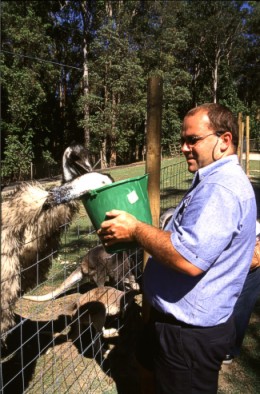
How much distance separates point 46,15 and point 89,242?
20640 mm

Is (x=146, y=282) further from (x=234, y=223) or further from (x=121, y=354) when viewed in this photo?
(x=121, y=354)

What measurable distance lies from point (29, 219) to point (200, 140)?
1.29m

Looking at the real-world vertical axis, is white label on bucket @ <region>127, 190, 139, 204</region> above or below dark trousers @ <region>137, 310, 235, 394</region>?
above

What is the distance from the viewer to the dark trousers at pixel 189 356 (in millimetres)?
1858

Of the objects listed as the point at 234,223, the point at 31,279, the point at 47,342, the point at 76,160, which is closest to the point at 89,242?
the point at 47,342

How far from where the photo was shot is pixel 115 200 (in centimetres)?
198

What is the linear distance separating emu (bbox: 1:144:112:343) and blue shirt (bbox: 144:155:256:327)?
76 cm

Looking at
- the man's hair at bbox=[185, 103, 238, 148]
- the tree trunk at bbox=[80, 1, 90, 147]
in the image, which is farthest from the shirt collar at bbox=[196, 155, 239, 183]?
the tree trunk at bbox=[80, 1, 90, 147]

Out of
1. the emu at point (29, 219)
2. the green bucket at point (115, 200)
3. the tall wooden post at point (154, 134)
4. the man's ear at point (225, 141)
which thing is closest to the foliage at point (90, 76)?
the tall wooden post at point (154, 134)

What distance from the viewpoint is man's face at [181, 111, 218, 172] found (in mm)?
1858

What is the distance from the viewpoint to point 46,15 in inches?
923

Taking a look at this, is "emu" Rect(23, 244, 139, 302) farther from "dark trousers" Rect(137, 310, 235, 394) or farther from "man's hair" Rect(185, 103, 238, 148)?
"man's hair" Rect(185, 103, 238, 148)

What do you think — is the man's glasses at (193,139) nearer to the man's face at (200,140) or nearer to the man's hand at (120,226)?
the man's face at (200,140)

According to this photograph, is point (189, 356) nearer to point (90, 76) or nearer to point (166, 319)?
point (166, 319)
